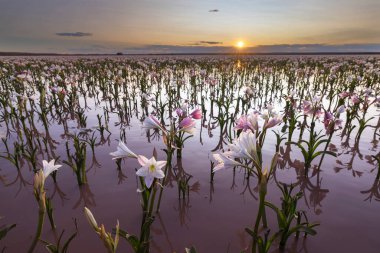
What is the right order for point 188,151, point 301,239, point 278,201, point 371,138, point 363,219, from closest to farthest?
point 301,239 < point 363,219 < point 278,201 < point 188,151 < point 371,138

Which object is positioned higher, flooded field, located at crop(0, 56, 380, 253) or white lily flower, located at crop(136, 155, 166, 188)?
white lily flower, located at crop(136, 155, 166, 188)

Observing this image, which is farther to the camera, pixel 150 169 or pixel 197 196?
pixel 197 196

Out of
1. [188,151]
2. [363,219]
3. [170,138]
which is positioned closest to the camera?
[170,138]

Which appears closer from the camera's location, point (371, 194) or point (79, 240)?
point (79, 240)

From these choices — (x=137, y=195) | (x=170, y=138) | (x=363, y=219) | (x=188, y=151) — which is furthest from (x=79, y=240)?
(x=363, y=219)

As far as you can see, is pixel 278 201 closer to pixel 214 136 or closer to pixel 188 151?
pixel 188 151

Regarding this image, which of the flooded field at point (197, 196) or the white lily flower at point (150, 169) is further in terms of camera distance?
the flooded field at point (197, 196)

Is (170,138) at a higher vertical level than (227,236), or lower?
higher

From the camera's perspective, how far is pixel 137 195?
357 centimetres

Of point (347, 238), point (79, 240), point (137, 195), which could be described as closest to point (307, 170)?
point (347, 238)

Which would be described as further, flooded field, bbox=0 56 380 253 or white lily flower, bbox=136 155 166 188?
flooded field, bbox=0 56 380 253

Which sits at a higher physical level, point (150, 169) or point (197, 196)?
point (150, 169)

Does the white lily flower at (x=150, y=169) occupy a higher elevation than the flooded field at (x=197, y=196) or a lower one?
higher

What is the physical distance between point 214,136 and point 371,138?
3174 millimetres
